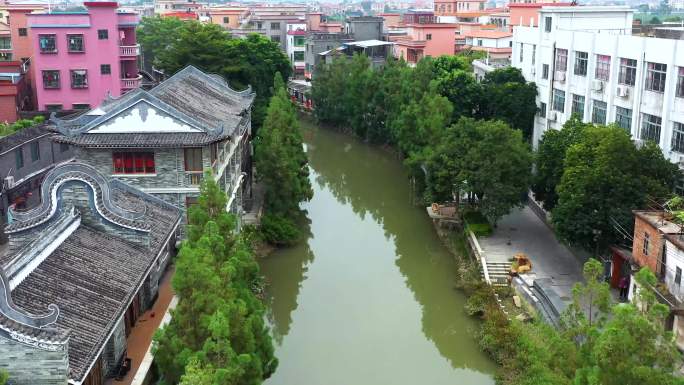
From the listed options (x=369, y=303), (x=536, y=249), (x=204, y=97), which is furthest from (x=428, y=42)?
(x=369, y=303)

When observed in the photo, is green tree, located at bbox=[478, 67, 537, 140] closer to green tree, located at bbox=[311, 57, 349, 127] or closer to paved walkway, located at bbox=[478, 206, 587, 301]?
paved walkway, located at bbox=[478, 206, 587, 301]

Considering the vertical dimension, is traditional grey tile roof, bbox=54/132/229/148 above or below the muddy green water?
above

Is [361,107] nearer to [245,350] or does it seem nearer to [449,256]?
[449,256]

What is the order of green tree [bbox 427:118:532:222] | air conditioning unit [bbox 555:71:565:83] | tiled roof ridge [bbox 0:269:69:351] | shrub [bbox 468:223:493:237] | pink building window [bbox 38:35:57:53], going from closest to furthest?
tiled roof ridge [bbox 0:269:69:351] → green tree [bbox 427:118:532:222] → shrub [bbox 468:223:493:237] → air conditioning unit [bbox 555:71:565:83] → pink building window [bbox 38:35:57:53]

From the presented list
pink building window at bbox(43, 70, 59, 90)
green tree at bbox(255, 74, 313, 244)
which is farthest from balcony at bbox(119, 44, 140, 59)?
green tree at bbox(255, 74, 313, 244)

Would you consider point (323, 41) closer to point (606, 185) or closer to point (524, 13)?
point (524, 13)

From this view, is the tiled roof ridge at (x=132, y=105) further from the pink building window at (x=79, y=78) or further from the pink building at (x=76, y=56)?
the pink building window at (x=79, y=78)
